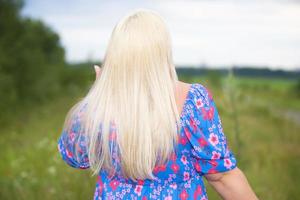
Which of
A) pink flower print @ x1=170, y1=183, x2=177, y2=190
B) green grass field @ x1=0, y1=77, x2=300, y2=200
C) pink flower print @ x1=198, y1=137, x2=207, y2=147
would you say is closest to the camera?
pink flower print @ x1=198, y1=137, x2=207, y2=147

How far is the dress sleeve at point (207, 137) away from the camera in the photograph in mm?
2770

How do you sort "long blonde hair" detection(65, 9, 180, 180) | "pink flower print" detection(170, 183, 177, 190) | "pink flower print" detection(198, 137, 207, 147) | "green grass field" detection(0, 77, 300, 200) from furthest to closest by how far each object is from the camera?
"green grass field" detection(0, 77, 300, 200) < "pink flower print" detection(170, 183, 177, 190) < "pink flower print" detection(198, 137, 207, 147) < "long blonde hair" detection(65, 9, 180, 180)

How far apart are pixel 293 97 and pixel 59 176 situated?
25.7 meters

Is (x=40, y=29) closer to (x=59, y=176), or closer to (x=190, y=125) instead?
(x=59, y=176)

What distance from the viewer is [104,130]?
9.00ft

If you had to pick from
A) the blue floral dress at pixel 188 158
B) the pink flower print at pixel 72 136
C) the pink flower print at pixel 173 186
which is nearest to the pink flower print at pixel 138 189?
the blue floral dress at pixel 188 158

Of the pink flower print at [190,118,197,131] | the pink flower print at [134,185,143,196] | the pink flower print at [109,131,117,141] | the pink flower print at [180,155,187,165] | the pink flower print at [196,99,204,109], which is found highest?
the pink flower print at [196,99,204,109]

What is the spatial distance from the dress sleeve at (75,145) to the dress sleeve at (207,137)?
1.70ft

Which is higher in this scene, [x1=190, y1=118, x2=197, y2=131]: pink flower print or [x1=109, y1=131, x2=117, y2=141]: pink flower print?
[x1=190, y1=118, x2=197, y2=131]: pink flower print

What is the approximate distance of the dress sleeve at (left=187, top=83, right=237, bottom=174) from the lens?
2.77 metres

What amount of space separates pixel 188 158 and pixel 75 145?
553 millimetres

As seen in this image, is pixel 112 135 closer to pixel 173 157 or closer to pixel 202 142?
pixel 173 157

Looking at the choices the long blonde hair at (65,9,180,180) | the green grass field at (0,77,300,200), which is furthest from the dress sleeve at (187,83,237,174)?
the green grass field at (0,77,300,200)

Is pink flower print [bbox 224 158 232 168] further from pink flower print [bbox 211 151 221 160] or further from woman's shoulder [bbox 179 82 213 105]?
woman's shoulder [bbox 179 82 213 105]
